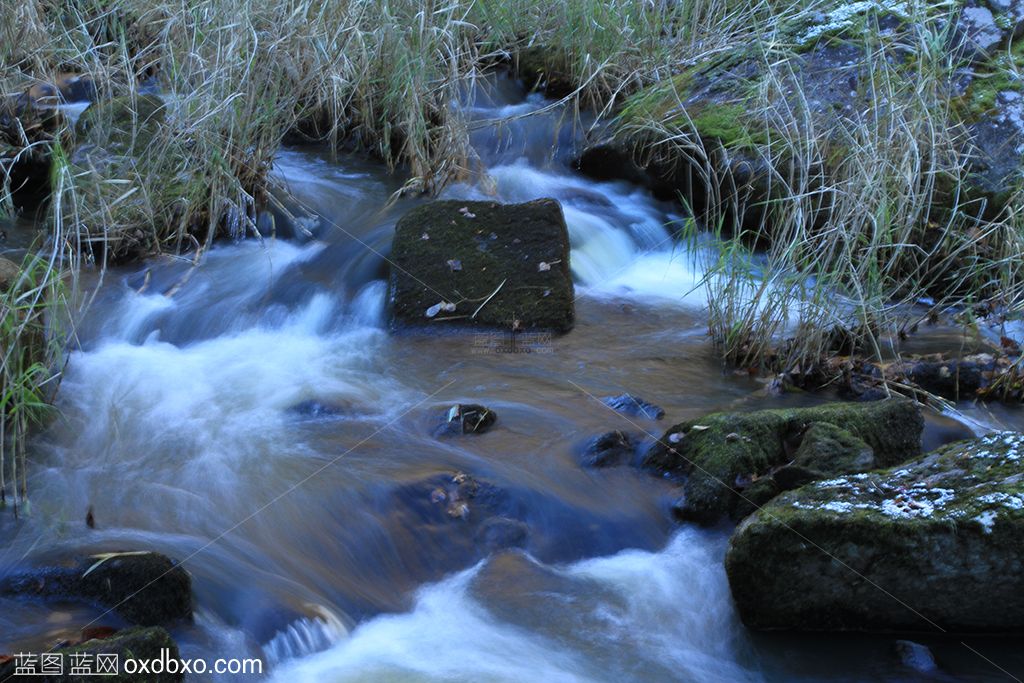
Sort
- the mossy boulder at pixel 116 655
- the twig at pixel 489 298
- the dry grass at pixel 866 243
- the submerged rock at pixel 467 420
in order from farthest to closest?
the twig at pixel 489 298 < the dry grass at pixel 866 243 < the submerged rock at pixel 467 420 < the mossy boulder at pixel 116 655

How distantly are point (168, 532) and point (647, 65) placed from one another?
15.9ft

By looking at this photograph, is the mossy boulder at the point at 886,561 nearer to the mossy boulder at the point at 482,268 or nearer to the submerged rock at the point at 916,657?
the submerged rock at the point at 916,657

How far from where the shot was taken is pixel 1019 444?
3666 millimetres

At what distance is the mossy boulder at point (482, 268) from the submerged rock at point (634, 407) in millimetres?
830

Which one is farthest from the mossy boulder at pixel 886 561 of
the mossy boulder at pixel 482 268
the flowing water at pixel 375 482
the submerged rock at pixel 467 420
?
the mossy boulder at pixel 482 268

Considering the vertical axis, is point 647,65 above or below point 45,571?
above

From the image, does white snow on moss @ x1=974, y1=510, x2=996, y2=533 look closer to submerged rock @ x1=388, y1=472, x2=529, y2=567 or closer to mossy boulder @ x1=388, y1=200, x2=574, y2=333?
submerged rock @ x1=388, y1=472, x2=529, y2=567

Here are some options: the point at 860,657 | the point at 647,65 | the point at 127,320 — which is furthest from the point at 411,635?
the point at 647,65

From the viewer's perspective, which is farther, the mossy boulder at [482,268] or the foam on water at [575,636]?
the mossy boulder at [482,268]

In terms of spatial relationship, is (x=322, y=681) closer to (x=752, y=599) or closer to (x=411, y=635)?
(x=411, y=635)

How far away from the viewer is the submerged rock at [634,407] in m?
4.56

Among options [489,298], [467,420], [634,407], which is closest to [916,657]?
[634,407]

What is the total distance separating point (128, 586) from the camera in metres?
3.04

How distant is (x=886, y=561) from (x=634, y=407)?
1.50 m
